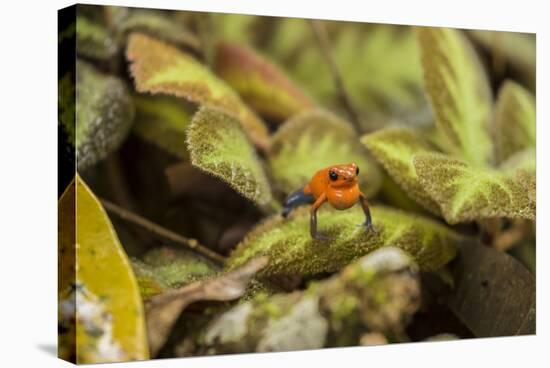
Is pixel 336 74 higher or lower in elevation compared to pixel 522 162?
higher

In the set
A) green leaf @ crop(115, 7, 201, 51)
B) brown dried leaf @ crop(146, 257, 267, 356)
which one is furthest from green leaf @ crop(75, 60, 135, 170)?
brown dried leaf @ crop(146, 257, 267, 356)

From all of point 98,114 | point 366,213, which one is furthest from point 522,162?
point 98,114

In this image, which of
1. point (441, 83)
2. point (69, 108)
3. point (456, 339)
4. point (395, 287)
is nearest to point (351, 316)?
point (395, 287)

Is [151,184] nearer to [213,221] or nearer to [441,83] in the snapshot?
[213,221]

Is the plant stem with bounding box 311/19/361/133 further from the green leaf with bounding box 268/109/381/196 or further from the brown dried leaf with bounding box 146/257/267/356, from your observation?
the brown dried leaf with bounding box 146/257/267/356

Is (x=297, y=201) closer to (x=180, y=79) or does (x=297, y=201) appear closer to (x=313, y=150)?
(x=313, y=150)

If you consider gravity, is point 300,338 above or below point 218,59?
below
